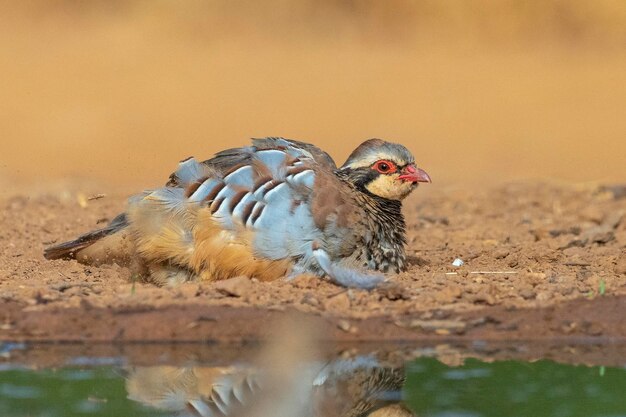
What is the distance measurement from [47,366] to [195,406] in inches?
38.8

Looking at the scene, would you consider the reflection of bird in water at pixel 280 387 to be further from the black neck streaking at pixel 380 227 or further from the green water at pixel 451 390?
the black neck streaking at pixel 380 227

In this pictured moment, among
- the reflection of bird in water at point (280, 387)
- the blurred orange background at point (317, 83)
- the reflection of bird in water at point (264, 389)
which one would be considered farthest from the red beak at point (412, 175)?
the blurred orange background at point (317, 83)

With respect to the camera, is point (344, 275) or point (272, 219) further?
point (272, 219)

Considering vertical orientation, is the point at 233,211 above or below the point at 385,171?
below

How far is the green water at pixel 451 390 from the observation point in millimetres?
5906

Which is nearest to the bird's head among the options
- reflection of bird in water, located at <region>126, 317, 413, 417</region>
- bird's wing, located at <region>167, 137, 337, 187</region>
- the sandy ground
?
bird's wing, located at <region>167, 137, 337, 187</region>

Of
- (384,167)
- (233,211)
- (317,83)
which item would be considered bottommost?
(233,211)

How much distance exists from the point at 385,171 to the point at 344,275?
1143 millimetres

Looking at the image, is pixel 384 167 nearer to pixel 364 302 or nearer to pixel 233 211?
pixel 233 211

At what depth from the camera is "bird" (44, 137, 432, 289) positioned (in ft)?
27.2

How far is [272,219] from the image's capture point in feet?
27.2

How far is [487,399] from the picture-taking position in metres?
6.07

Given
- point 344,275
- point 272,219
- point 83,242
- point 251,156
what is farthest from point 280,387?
point 83,242

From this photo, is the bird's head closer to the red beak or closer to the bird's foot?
the red beak
